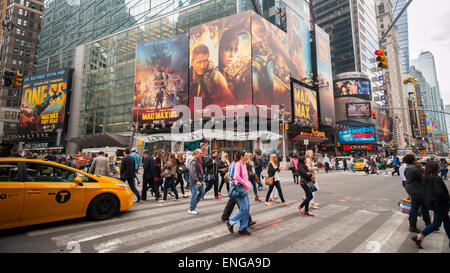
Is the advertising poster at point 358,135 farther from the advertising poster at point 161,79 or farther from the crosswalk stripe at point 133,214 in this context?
the crosswalk stripe at point 133,214

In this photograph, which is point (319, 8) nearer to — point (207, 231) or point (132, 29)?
point (132, 29)

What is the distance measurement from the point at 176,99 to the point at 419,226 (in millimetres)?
35581

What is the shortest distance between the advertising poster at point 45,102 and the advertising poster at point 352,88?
67.6 meters

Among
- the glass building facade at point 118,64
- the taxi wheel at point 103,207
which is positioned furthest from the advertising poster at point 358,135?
the taxi wheel at point 103,207

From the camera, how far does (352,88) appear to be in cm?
5672

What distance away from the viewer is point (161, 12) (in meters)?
46.8

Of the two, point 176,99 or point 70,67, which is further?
point 70,67

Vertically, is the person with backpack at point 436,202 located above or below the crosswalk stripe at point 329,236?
above

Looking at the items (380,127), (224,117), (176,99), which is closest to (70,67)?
(176,99)

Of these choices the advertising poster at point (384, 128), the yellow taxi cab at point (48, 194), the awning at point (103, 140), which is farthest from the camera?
the advertising poster at point (384, 128)

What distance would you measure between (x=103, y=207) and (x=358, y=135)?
5917 cm

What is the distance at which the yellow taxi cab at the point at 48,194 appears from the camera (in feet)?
14.3

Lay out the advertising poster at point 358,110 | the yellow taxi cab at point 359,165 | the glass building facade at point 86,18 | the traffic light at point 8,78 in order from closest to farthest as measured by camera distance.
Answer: the traffic light at point 8,78, the yellow taxi cab at point 359,165, the glass building facade at point 86,18, the advertising poster at point 358,110

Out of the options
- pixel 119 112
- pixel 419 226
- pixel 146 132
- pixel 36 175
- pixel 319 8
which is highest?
pixel 319 8
